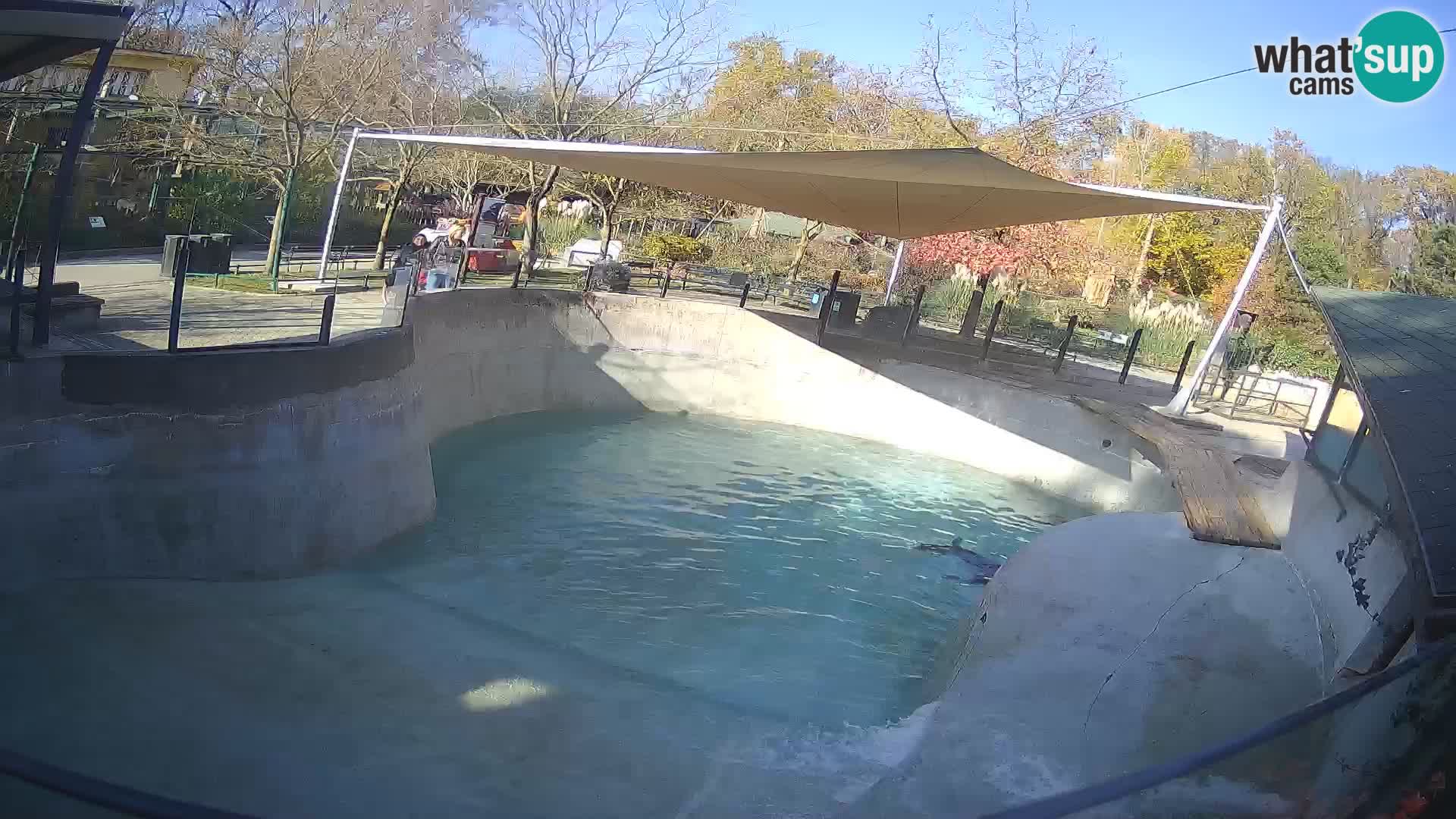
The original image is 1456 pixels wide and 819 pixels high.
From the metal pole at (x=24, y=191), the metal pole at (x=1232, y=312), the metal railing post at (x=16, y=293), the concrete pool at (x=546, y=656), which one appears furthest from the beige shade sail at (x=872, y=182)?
the metal railing post at (x=16, y=293)

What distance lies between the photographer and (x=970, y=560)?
11.5 m

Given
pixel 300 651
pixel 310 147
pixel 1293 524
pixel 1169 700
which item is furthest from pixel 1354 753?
pixel 310 147

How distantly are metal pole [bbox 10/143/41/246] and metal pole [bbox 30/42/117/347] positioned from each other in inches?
19.9

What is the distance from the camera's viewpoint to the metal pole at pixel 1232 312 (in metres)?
12.4

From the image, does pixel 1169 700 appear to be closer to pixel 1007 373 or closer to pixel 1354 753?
pixel 1354 753

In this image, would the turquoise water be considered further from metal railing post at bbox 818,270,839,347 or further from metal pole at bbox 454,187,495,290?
metal pole at bbox 454,187,495,290

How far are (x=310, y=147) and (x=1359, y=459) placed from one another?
46.3 feet

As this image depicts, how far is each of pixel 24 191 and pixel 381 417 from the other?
3.26 meters

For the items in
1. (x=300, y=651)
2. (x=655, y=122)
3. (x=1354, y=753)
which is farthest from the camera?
(x=655, y=122)

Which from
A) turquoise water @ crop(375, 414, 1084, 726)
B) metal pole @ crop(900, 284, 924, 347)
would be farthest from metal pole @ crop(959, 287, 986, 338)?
turquoise water @ crop(375, 414, 1084, 726)

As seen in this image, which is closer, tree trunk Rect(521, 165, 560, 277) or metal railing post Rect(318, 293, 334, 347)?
metal railing post Rect(318, 293, 334, 347)

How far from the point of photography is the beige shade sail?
A: 10.5 meters

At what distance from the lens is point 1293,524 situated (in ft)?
25.7

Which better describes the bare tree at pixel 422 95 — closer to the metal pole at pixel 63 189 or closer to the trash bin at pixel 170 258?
the trash bin at pixel 170 258
